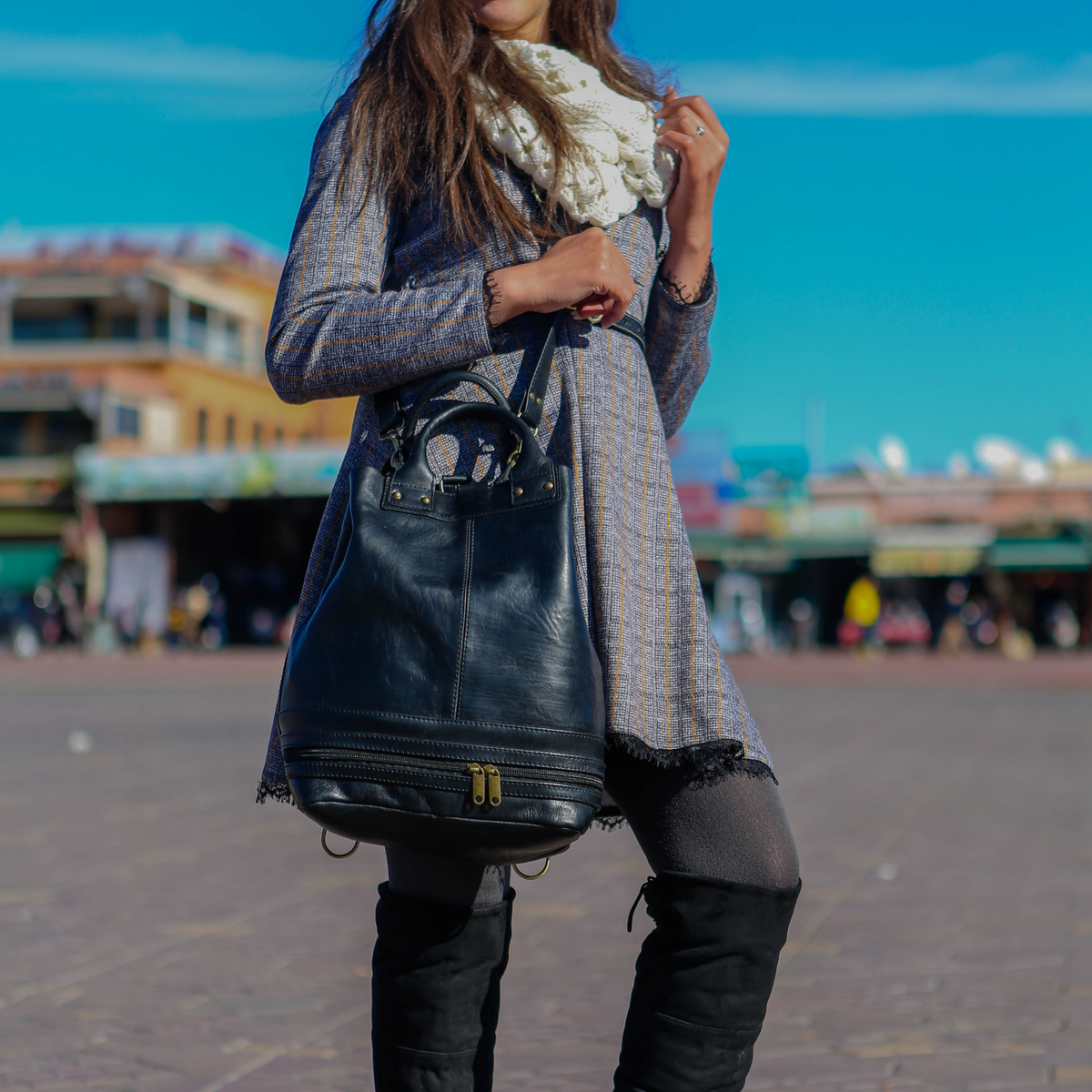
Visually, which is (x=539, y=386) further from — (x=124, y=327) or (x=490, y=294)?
(x=124, y=327)

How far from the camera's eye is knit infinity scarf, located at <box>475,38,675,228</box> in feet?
5.62

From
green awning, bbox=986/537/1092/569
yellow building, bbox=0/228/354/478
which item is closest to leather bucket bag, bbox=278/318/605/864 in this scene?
green awning, bbox=986/537/1092/569

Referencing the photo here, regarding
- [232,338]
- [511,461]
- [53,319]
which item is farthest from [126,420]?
[511,461]

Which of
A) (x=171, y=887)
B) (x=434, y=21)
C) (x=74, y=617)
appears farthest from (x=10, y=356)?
(x=434, y=21)

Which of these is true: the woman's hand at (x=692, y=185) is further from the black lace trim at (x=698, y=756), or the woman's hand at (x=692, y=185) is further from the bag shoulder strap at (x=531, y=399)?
the black lace trim at (x=698, y=756)

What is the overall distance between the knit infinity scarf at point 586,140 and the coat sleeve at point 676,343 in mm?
124

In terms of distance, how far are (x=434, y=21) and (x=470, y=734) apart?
34.8 inches

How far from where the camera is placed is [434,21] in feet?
5.78

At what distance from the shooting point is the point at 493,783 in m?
1.41

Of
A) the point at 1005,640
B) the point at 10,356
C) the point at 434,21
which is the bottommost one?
the point at 1005,640

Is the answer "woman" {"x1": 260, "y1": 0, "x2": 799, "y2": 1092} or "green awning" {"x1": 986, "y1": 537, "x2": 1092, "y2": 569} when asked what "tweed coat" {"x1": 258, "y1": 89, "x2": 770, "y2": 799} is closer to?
"woman" {"x1": 260, "y1": 0, "x2": 799, "y2": 1092}

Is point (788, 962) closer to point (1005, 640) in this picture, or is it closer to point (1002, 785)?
point (1002, 785)

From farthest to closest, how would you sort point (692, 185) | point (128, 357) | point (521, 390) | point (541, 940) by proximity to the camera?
point (128, 357), point (541, 940), point (692, 185), point (521, 390)

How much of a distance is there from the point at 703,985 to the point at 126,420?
43.0 m
